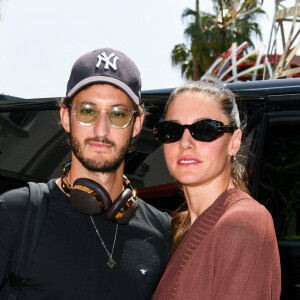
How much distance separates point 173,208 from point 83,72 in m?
0.93

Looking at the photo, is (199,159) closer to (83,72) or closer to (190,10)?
(83,72)

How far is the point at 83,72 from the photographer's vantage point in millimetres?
1822

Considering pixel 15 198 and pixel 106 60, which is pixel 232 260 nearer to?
pixel 15 198

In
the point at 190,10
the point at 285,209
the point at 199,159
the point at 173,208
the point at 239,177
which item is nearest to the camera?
the point at 199,159

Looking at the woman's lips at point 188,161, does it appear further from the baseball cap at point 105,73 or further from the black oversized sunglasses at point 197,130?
the baseball cap at point 105,73

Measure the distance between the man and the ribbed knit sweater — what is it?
216 millimetres

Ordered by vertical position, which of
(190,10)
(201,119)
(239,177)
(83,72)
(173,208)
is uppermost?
(190,10)

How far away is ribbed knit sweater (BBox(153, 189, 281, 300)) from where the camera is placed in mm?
1335

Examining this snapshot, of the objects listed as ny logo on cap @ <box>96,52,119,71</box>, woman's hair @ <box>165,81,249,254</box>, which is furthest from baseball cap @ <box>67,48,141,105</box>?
woman's hair @ <box>165,81,249,254</box>

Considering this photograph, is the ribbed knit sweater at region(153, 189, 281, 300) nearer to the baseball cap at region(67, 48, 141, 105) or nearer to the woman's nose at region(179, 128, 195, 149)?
the woman's nose at region(179, 128, 195, 149)

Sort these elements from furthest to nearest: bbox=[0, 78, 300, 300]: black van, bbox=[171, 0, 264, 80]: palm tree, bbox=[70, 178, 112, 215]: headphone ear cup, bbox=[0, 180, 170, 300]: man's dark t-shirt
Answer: bbox=[171, 0, 264, 80]: palm tree → bbox=[0, 78, 300, 300]: black van → bbox=[70, 178, 112, 215]: headphone ear cup → bbox=[0, 180, 170, 300]: man's dark t-shirt

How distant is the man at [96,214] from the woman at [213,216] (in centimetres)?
12

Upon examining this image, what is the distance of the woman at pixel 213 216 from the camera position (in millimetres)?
1354

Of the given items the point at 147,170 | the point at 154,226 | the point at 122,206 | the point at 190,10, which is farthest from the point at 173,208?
the point at 190,10
